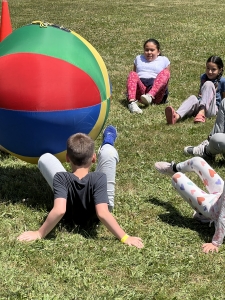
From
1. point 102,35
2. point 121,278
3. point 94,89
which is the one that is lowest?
point 102,35

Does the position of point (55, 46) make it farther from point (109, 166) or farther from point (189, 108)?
point (189, 108)

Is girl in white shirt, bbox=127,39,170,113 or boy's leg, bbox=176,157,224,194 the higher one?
boy's leg, bbox=176,157,224,194

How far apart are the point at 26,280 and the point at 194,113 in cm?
512

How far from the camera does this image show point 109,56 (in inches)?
507

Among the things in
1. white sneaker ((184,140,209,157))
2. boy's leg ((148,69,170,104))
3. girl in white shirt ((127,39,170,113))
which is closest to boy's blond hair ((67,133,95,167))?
white sneaker ((184,140,209,157))

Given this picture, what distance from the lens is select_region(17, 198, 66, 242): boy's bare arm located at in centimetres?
424

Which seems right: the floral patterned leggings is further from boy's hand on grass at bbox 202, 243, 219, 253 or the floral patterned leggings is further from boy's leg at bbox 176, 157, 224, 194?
boy's hand on grass at bbox 202, 243, 219, 253

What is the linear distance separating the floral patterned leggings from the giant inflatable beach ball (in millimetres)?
993

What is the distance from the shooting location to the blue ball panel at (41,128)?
4.69 meters

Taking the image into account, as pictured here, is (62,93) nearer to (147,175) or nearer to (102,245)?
(102,245)

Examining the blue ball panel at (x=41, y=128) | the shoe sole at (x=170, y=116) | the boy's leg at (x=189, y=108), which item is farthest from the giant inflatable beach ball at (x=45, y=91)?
the boy's leg at (x=189, y=108)

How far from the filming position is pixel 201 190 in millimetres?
4832

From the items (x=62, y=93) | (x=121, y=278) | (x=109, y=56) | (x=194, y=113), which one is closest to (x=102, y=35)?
(x=109, y=56)

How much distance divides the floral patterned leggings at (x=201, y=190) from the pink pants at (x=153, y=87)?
3825mm
